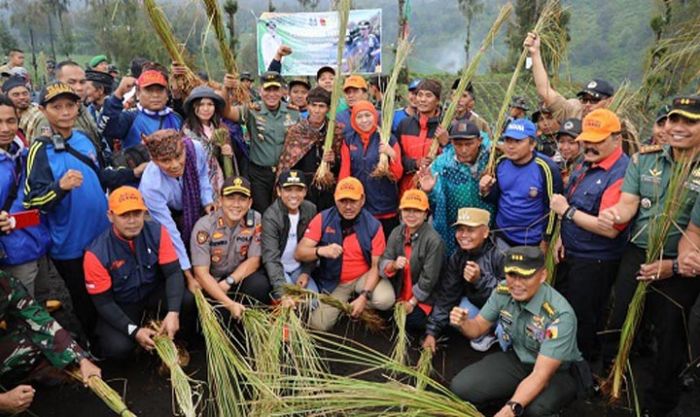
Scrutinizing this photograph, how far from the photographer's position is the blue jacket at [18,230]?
306 centimetres

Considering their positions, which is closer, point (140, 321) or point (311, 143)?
point (140, 321)

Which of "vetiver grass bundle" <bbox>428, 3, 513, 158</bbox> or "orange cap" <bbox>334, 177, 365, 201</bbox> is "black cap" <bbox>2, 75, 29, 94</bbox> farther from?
"vetiver grass bundle" <bbox>428, 3, 513, 158</bbox>

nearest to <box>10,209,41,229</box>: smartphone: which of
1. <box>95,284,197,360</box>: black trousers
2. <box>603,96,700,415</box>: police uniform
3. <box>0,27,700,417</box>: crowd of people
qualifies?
<box>0,27,700,417</box>: crowd of people

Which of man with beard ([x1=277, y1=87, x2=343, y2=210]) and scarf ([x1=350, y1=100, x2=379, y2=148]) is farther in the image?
man with beard ([x1=277, y1=87, x2=343, y2=210])

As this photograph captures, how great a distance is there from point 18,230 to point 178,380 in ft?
4.98

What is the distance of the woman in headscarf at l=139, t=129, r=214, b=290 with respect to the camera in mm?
3477

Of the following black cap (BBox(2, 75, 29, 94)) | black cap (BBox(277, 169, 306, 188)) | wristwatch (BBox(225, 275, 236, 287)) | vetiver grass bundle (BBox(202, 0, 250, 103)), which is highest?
vetiver grass bundle (BBox(202, 0, 250, 103))

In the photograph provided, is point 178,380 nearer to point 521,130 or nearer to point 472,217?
point 472,217

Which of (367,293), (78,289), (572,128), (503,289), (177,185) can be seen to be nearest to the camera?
(503,289)

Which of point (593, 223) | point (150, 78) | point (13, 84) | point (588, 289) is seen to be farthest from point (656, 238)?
point (13, 84)

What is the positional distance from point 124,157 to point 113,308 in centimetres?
117

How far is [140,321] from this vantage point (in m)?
3.46

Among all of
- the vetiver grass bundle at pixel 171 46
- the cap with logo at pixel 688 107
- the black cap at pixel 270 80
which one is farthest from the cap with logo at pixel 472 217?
the vetiver grass bundle at pixel 171 46

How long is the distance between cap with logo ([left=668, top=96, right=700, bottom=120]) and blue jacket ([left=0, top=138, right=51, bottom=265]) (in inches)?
152
